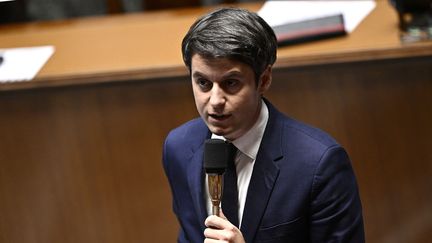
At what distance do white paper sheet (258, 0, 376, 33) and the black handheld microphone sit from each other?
32.1 inches

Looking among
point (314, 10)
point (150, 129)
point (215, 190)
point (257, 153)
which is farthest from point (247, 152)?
point (314, 10)

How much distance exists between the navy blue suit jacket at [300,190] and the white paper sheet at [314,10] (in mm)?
741

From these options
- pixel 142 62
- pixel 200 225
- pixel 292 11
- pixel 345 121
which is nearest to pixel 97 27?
pixel 142 62

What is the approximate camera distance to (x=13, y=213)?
5.97ft

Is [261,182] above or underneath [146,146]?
above

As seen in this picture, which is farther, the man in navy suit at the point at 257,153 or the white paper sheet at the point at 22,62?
the white paper sheet at the point at 22,62

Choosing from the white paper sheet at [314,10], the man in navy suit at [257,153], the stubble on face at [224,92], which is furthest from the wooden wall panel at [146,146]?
the stubble on face at [224,92]

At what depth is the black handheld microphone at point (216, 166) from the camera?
105 cm

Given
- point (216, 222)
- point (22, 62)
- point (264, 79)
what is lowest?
point (22, 62)

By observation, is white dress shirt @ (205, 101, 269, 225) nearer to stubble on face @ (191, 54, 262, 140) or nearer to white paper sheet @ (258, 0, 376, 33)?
stubble on face @ (191, 54, 262, 140)

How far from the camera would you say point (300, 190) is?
1114 mm

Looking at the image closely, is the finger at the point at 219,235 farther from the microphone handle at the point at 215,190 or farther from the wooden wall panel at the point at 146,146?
the wooden wall panel at the point at 146,146

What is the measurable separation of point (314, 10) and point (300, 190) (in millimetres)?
876

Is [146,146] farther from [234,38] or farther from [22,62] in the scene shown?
[234,38]
